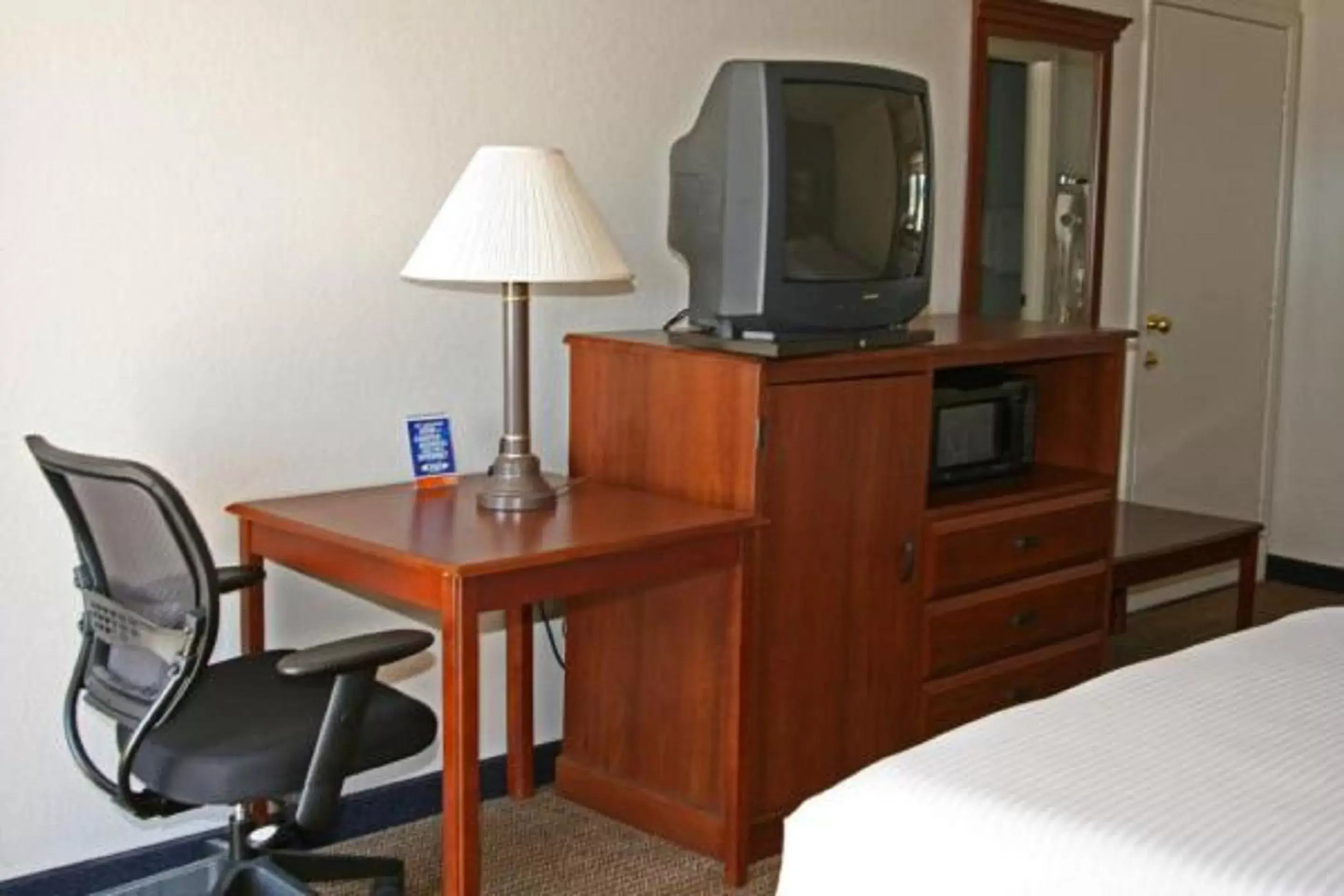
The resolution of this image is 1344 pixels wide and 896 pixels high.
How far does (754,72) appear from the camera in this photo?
114 inches

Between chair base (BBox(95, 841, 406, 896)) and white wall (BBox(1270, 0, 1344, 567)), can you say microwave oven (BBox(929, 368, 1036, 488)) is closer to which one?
chair base (BBox(95, 841, 406, 896))

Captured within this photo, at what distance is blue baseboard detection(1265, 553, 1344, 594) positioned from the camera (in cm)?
536

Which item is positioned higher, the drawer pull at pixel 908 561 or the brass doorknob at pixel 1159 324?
the brass doorknob at pixel 1159 324

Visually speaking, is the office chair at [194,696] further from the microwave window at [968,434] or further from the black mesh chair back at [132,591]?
the microwave window at [968,434]

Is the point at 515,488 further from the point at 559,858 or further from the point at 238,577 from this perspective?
the point at 559,858

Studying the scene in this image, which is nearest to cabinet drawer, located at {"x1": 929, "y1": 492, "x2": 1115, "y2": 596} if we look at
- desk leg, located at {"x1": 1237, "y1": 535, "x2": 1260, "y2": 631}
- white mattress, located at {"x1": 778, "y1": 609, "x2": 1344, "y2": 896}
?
desk leg, located at {"x1": 1237, "y1": 535, "x2": 1260, "y2": 631}

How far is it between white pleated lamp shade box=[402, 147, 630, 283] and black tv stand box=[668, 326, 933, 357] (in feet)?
1.02

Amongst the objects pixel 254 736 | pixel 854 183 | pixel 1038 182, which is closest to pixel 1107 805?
pixel 254 736

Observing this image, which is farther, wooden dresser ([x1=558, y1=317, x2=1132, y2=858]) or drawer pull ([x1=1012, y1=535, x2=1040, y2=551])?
drawer pull ([x1=1012, y1=535, x2=1040, y2=551])

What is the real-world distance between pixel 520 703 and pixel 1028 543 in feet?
3.89

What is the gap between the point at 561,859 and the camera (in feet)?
10.0

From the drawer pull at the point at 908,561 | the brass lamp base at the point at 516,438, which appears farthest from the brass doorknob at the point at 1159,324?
the brass lamp base at the point at 516,438

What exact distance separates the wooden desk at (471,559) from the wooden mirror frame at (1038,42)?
1578mm

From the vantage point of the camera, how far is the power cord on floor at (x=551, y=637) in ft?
11.2
